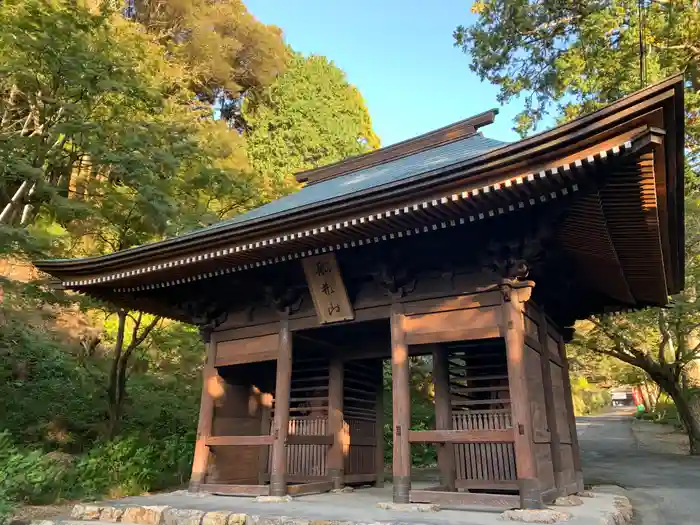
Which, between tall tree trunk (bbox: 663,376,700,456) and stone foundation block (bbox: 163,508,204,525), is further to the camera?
tall tree trunk (bbox: 663,376,700,456)

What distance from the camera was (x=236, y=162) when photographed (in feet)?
67.1

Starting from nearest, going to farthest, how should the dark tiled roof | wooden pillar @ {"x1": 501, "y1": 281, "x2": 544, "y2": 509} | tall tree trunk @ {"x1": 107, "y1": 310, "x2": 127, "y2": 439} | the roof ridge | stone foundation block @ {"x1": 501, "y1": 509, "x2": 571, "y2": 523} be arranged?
stone foundation block @ {"x1": 501, "y1": 509, "x2": 571, "y2": 523}, wooden pillar @ {"x1": 501, "y1": 281, "x2": 544, "y2": 509}, the dark tiled roof, the roof ridge, tall tree trunk @ {"x1": 107, "y1": 310, "x2": 127, "y2": 439}

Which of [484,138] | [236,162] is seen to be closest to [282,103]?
[236,162]

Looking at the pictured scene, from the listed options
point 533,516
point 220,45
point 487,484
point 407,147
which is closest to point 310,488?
point 487,484

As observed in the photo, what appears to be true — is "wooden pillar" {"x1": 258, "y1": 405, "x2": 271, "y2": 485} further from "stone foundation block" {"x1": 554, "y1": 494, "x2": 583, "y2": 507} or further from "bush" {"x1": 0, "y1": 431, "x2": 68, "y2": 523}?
"stone foundation block" {"x1": 554, "y1": 494, "x2": 583, "y2": 507}

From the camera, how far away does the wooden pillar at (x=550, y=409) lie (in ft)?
23.8

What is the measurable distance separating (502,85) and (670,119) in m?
11.0

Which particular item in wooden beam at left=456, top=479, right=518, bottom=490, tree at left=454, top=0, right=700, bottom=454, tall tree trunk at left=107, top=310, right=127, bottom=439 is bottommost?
wooden beam at left=456, top=479, right=518, bottom=490

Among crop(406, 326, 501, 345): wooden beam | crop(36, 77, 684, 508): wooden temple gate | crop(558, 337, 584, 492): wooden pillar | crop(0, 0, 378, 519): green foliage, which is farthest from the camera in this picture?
crop(0, 0, 378, 519): green foliage

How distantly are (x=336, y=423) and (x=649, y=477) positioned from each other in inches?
377

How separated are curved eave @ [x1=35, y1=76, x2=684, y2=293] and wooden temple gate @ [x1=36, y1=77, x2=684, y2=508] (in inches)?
0.7

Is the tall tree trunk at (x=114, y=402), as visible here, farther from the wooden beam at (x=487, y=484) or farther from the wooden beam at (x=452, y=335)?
the wooden beam at (x=487, y=484)

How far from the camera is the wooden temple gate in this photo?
525cm

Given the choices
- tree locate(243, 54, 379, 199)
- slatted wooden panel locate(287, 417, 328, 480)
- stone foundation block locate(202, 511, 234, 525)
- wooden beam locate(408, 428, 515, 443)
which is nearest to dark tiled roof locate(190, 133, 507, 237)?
slatted wooden panel locate(287, 417, 328, 480)
